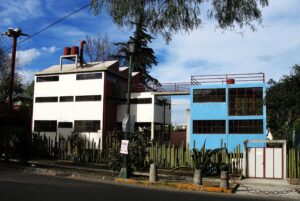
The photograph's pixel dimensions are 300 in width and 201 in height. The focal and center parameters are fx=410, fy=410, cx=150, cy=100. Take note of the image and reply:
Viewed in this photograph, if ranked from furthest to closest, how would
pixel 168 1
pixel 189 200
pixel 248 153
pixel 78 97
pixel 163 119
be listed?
pixel 163 119 < pixel 78 97 < pixel 248 153 < pixel 189 200 < pixel 168 1

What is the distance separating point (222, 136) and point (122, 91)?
11105 millimetres

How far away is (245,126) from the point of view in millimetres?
36875

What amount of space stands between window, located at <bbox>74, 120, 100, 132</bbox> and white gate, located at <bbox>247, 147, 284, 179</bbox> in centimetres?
1920

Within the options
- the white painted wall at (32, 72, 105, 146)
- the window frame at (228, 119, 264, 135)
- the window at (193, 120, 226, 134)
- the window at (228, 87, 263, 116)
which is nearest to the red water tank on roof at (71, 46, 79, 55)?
the white painted wall at (32, 72, 105, 146)

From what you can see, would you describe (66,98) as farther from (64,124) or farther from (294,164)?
(294,164)

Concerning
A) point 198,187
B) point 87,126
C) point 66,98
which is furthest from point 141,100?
point 198,187

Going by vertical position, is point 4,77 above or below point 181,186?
above

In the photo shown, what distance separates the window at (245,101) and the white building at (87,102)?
7.56 meters

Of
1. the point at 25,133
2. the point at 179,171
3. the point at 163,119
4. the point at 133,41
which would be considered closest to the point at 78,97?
the point at 163,119

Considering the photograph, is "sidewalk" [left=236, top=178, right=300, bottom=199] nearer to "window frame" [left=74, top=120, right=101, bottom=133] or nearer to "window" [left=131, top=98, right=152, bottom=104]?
"window" [left=131, top=98, right=152, bottom=104]

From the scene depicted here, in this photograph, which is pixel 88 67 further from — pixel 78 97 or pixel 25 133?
pixel 25 133

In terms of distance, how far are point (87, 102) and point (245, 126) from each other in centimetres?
1496

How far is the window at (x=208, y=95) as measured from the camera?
37906 mm

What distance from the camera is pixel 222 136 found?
37281 mm
